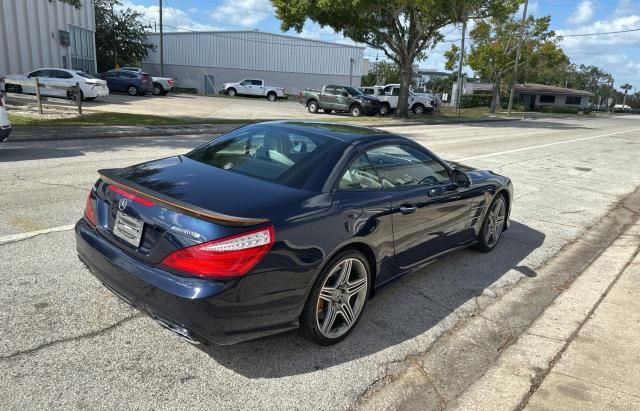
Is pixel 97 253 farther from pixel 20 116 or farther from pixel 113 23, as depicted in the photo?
pixel 113 23

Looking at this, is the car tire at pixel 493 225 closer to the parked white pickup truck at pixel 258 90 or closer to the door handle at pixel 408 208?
the door handle at pixel 408 208

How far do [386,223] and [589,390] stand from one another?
1.66 meters

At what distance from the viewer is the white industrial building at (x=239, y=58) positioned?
A: 58.8 metres

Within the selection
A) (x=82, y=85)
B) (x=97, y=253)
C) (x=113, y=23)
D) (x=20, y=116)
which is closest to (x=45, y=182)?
(x=97, y=253)

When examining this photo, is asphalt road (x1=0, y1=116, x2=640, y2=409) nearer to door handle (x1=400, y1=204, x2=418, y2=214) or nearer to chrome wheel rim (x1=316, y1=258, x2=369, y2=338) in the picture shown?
chrome wheel rim (x1=316, y1=258, x2=369, y2=338)

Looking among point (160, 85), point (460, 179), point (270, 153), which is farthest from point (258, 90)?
point (270, 153)

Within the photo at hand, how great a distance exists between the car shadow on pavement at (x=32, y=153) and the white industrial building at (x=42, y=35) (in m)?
19.0

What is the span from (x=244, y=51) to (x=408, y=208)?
59.3m

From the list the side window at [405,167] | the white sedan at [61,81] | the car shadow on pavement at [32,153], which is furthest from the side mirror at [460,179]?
the white sedan at [61,81]

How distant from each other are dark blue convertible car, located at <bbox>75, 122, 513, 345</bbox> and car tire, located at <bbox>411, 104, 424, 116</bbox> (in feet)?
99.3

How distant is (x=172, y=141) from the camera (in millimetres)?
12812

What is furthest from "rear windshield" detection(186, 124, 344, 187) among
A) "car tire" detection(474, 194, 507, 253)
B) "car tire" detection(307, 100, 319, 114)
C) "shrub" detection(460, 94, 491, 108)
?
"shrub" detection(460, 94, 491, 108)

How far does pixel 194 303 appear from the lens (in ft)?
8.51

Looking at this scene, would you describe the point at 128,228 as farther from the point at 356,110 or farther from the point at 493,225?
the point at 356,110
